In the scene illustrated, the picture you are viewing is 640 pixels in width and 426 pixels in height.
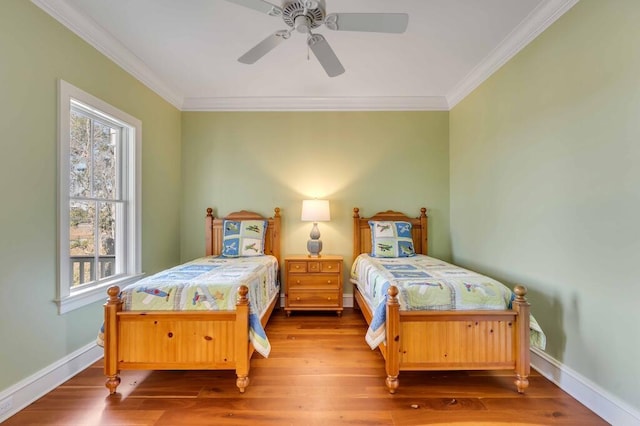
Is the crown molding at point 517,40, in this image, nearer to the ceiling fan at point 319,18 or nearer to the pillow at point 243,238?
the ceiling fan at point 319,18

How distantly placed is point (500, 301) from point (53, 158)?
3199 mm

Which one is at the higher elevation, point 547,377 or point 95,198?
point 95,198

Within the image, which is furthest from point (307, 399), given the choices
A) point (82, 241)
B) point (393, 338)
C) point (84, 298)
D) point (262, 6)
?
point (262, 6)

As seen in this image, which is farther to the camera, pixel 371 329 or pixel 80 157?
pixel 80 157

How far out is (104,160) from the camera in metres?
2.58

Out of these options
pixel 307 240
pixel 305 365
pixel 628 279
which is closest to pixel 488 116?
pixel 628 279

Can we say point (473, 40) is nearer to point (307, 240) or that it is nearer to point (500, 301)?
point (500, 301)

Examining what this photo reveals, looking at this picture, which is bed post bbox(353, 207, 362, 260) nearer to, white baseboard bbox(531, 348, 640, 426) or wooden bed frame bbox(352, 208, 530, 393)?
wooden bed frame bbox(352, 208, 530, 393)

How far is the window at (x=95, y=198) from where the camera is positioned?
2.03 m

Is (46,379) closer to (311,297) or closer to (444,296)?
(311,297)

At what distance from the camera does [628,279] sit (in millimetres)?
1532

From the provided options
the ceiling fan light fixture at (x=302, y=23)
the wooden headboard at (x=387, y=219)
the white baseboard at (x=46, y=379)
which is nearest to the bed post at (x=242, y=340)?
the white baseboard at (x=46, y=379)

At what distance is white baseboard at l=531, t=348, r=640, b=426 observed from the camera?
154 centimetres

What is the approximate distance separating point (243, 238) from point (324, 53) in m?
2.25
